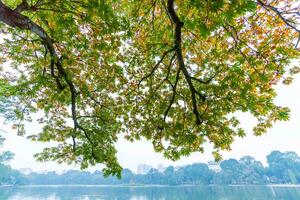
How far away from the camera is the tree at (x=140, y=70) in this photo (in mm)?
5086

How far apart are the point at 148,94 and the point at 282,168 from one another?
305 ft

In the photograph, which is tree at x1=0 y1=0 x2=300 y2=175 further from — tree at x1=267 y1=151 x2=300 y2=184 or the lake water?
tree at x1=267 y1=151 x2=300 y2=184

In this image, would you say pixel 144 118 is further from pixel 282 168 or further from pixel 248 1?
pixel 282 168

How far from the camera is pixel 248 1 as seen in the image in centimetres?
299

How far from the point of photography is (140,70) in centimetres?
729

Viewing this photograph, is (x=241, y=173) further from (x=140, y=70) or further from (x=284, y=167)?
(x=140, y=70)

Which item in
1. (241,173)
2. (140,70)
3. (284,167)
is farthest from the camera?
(241,173)

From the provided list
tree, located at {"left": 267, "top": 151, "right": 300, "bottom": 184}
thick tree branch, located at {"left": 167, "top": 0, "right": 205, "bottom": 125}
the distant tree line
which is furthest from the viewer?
the distant tree line

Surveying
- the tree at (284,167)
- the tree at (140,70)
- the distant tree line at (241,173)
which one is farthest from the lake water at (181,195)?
the tree at (140,70)

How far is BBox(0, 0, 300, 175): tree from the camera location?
5086 millimetres

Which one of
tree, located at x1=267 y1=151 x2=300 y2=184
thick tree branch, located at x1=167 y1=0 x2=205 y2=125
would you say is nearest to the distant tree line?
tree, located at x1=267 y1=151 x2=300 y2=184

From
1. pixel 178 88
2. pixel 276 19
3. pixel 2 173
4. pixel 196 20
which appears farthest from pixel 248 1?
pixel 2 173

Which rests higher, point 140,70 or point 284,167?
point 284,167

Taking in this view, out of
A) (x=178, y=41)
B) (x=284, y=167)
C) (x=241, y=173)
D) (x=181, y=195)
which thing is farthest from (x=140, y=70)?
(x=284, y=167)
